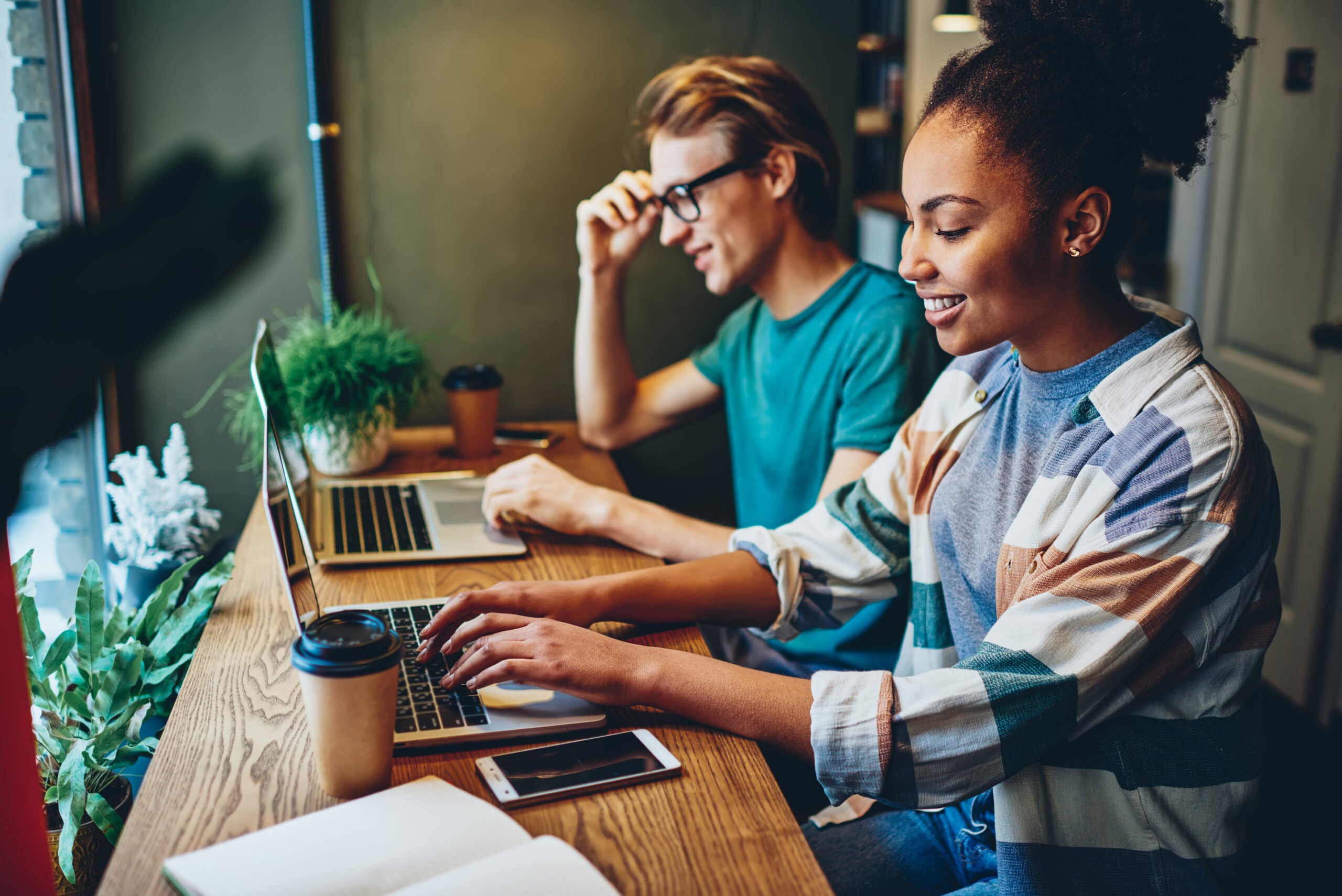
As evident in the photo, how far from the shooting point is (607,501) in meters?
1.41

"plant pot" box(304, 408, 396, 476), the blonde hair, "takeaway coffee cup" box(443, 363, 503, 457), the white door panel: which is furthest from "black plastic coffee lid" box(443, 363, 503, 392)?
the white door panel

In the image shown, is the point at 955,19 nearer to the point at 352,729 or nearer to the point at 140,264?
the point at 352,729

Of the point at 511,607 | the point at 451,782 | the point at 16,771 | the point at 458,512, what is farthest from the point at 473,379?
the point at 16,771

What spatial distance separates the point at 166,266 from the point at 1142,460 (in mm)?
846

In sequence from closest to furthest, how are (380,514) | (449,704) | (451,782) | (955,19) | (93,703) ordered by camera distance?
(451,782)
(449,704)
(93,703)
(380,514)
(955,19)

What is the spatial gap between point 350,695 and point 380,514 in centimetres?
78

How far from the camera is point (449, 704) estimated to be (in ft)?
3.00

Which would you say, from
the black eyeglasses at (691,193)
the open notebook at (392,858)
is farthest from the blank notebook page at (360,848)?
the black eyeglasses at (691,193)

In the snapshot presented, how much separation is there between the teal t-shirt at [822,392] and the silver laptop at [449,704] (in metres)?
0.63

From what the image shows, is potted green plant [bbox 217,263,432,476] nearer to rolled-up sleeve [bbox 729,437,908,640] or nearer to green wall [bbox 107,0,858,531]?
green wall [bbox 107,0,858,531]

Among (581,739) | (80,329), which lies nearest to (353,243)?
(581,739)

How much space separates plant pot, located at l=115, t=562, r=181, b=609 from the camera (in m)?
1.39

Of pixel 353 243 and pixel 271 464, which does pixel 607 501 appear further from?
pixel 353 243

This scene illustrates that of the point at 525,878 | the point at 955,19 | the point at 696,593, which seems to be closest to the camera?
the point at 525,878
